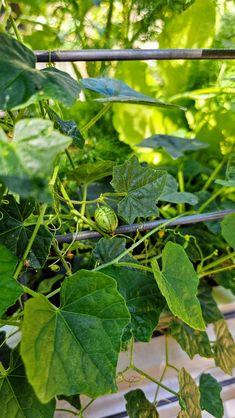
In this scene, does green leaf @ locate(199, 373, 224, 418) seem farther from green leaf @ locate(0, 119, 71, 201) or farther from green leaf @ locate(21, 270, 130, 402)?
green leaf @ locate(0, 119, 71, 201)

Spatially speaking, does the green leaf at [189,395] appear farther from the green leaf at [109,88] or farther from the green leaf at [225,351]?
the green leaf at [109,88]

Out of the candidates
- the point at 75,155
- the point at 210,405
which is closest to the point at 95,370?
the point at 210,405

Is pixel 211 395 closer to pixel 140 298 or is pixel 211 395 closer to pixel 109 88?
pixel 140 298

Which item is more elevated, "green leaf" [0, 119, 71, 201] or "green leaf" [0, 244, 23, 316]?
"green leaf" [0, 119, 71, 201]

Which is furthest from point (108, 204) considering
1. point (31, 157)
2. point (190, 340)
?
point (31, 157)

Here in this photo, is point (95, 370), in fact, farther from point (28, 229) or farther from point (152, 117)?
point (152, 117)

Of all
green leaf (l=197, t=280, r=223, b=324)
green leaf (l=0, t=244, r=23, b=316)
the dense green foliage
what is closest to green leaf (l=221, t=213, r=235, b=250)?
the dense green foliage

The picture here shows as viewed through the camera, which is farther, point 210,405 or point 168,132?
point 168,132
